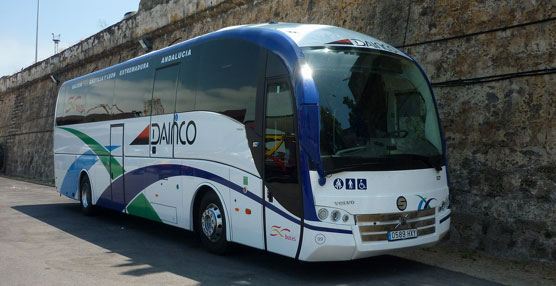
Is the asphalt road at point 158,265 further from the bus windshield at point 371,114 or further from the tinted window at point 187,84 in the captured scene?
the tinted window at point 187,84

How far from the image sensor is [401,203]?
21.4 feet

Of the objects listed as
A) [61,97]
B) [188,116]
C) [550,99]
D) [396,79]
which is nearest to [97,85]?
[61,97]

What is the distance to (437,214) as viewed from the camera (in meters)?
6.95

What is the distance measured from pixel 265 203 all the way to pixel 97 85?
717 cm

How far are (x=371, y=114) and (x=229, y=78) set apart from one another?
7.26 feet

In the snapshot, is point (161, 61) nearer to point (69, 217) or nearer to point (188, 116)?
point (188, 116)

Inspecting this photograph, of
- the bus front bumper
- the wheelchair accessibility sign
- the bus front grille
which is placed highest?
the wheelchair accessibility sign

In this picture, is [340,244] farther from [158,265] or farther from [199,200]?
[199,200]

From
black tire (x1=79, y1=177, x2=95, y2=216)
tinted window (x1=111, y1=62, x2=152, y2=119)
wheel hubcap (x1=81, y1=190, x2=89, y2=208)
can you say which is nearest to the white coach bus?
tinted window (x1=111, y1=62, x2=152, y2=119)

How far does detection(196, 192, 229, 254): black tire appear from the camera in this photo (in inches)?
310

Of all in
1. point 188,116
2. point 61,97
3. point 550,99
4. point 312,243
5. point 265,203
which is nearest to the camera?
point 312,243

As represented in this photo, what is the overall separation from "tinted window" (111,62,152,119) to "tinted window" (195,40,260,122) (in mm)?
1954

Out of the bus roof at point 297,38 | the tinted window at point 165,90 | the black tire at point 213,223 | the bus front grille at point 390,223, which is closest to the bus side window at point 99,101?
the tinted window at point 165,90

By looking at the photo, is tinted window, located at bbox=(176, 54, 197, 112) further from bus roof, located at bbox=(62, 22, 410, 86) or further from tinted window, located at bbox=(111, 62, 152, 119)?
bus roof, located at bbox=(62, 22, 410, 86)
